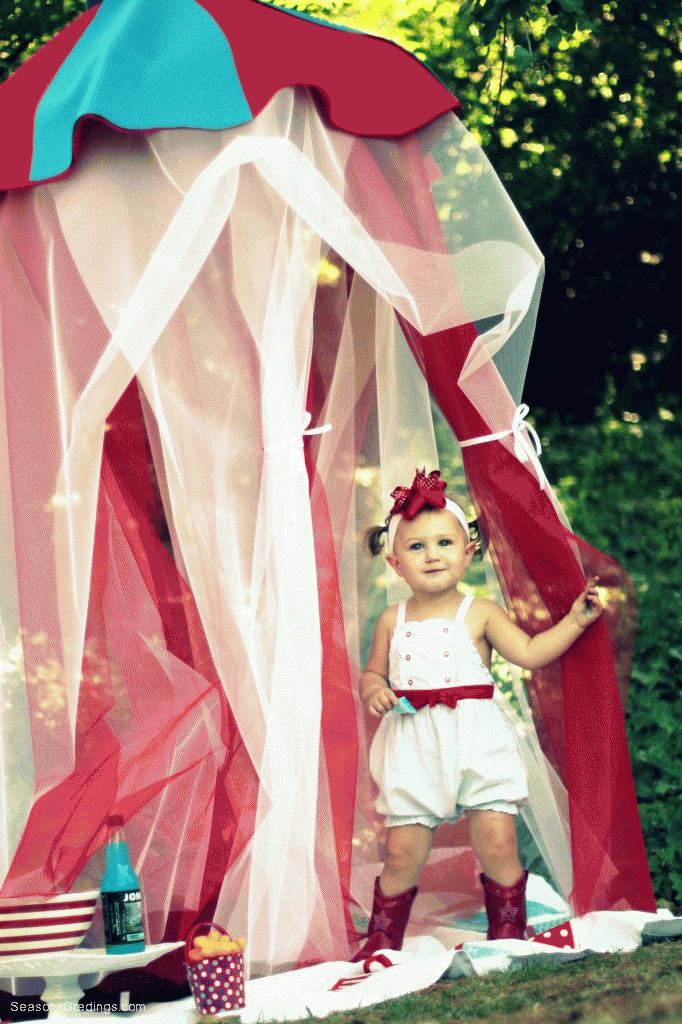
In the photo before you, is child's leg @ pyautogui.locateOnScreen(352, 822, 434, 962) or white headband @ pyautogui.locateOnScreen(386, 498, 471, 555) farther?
white headband @ pyautogui.locateOnScreen(386, 498, 471, 555)

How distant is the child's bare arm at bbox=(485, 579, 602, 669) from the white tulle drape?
0.56 m

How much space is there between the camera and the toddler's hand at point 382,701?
3.02 metres

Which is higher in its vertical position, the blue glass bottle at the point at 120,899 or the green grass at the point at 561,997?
the blue glass bottle at the point at 120,899

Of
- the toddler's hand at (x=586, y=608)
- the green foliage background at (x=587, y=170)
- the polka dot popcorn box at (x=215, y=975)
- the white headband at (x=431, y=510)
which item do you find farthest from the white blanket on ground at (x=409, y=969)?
the green foliage background at (x=587, y=170)

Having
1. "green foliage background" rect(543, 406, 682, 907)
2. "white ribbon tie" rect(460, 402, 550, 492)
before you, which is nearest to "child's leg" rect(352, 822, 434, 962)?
"white ribbon tie" rect(460, 402, 550, 492)

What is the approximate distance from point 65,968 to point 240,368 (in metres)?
1.31

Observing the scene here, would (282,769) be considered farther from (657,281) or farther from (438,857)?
(657,281)

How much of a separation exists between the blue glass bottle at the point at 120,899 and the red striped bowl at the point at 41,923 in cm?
8

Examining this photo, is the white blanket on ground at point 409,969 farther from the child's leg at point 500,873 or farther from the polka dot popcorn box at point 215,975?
the child's leg at point 500,873

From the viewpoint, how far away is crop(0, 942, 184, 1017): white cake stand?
99.1 inches

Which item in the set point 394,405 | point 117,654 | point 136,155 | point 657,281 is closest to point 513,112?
point 657,281

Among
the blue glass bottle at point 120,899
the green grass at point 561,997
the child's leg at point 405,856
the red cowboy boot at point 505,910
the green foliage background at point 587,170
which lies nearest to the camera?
the green grass at point 561,997

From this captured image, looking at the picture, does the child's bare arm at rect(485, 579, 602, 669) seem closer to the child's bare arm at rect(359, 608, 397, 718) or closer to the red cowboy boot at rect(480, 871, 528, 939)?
the child's bare arm at rect(359, 608, 397, 718)

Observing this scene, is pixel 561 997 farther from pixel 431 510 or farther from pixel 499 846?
pixel 431 510
